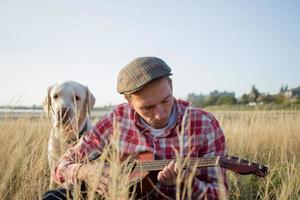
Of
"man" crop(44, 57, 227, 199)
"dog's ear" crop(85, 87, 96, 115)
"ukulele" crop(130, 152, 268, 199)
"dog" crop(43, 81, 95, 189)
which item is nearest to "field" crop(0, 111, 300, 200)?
"dog" crop(43, 81, 95, 189)

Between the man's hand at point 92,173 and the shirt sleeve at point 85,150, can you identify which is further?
the shirt sleeve at point 85,150

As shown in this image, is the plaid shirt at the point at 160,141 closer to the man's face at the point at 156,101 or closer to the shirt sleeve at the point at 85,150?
the shirt sleeve at the point at 85,150

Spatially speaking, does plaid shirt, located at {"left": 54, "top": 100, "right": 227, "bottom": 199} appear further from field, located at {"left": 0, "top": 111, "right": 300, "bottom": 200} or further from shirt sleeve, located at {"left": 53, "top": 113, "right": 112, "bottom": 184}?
field, located at {"left": 0, "top": 111, "right": 300, "bottom": 200}

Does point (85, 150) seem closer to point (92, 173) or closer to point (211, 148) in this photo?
point (92, 173)

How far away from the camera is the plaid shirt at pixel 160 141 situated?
8.79 ft

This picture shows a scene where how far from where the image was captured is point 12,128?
214 inches

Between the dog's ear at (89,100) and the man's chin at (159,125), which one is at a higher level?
the dog's ear at (89,100)

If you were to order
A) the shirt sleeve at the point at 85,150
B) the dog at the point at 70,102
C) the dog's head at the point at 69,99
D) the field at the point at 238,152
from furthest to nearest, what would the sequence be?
the dog's head at the point at 69,99
the dog at the point at 70,102
the field at the point at 238,152
the shirt sleeve at the point at 85,150

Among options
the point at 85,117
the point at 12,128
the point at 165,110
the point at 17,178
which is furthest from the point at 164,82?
the point at 12,128

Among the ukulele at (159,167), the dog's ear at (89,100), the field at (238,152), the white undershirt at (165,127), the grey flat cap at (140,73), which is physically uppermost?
the grey flat cap at (140,73)

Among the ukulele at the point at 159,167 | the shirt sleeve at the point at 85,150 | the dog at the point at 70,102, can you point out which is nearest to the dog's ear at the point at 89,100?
the dog at the point at 70,102

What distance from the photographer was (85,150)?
9.48ft

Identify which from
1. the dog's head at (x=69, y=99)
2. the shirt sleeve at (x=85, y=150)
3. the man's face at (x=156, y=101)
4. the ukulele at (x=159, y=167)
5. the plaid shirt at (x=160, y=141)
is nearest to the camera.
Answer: the ukulele at (x=159, y=167)

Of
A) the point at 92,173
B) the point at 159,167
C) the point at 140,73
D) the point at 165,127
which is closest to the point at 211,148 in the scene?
the point at 165,127
